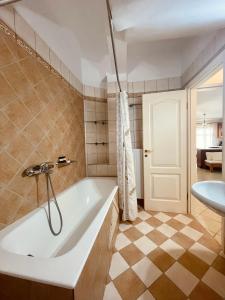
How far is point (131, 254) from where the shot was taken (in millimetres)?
1476

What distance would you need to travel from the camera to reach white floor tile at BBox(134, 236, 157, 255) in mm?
1524

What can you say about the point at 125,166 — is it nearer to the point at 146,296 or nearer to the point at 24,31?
the point at 146,296

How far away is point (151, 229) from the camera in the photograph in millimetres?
1886

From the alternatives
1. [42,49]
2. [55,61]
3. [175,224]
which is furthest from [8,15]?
[175,224]

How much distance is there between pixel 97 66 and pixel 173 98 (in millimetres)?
1421

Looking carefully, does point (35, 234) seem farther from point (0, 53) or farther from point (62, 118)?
point (0, 53)

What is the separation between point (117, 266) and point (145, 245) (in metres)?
0.40

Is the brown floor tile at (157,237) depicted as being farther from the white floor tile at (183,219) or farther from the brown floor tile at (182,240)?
the white floor tile at (183,219)

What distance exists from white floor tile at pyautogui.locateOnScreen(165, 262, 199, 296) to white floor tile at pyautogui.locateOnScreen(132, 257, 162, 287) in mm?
100

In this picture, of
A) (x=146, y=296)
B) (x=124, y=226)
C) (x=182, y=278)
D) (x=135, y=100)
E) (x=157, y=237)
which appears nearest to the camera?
(x=146, y=296)

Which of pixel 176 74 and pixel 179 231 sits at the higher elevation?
pixel 176 74

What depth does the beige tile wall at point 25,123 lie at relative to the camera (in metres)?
1.08

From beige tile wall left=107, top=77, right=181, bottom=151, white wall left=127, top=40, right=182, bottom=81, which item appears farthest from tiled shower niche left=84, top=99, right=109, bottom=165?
white wall left=127, top=40, right=182, bottom=81

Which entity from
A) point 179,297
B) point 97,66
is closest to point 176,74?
point 97,66
